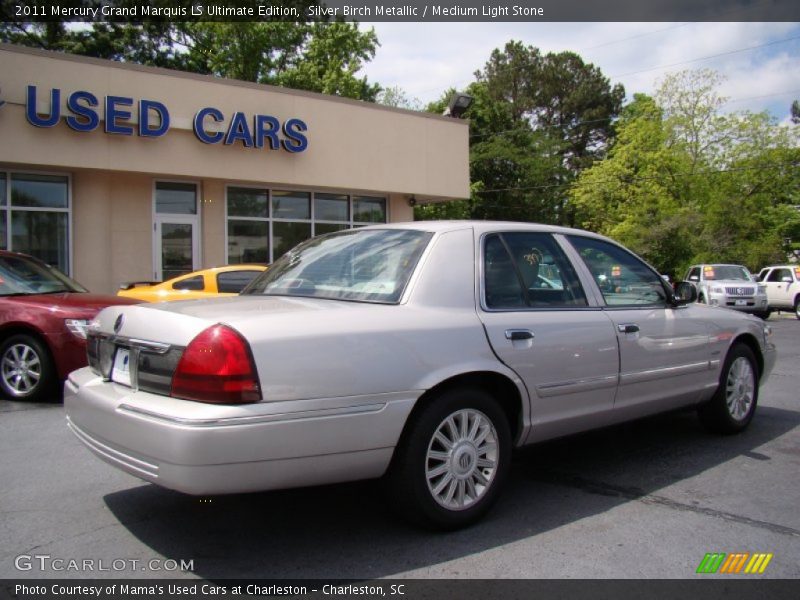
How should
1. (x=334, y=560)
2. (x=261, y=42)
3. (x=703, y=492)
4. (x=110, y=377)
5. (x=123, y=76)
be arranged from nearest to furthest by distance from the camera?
(x=334, y=560) < (x=110, y=377) < (x=703, y=492) < (x=123, y=76) < (x=261, y=42)

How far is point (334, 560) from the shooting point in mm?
3227

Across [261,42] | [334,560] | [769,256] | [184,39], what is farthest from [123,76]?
[769,256]

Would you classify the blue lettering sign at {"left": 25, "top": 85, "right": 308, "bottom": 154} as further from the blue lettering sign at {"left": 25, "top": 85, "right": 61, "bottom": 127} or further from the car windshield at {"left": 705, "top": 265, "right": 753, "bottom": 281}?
the car windshield at {"left": 705, "top": 265, "right": 753, "bottom": 281}

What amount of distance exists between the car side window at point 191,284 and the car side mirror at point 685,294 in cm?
657

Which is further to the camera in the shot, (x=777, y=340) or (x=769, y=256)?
(x=769, y=256)

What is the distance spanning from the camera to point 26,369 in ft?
22.3

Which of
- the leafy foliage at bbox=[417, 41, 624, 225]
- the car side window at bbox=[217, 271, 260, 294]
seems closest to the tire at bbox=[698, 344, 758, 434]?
the car side window at bbox=[217, 271, 260, 294]

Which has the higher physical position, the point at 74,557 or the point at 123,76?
the point at 123,76

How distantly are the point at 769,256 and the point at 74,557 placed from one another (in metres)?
37.1

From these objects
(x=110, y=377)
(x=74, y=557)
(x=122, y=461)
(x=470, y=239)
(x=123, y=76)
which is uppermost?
(x=123, y=76)

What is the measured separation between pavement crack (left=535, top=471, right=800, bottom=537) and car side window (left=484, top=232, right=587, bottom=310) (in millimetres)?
1156

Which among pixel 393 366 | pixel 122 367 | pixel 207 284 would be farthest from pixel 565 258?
pixel 207 284

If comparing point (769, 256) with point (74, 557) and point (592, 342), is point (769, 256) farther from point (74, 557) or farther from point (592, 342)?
point (74, 557)

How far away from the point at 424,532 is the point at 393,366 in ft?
3.03
